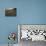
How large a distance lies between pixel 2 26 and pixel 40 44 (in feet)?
3.54

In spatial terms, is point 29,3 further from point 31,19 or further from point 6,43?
point 6,43

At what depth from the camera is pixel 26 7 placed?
3137 mm

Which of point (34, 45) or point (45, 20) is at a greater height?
point (45, 20)

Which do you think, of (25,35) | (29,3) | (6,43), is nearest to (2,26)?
(6,43)

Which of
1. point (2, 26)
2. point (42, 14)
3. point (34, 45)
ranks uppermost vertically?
point (42, 14)

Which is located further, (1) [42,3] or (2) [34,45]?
(1) [42,3]

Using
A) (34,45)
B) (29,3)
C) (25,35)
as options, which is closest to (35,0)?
(29,3)

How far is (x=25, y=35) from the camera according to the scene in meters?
2.97

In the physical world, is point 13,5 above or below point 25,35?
above

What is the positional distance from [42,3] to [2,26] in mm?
1208

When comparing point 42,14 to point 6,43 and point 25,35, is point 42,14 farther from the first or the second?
point 6,43

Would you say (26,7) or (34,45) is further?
(26,7)

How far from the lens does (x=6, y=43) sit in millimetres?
3070

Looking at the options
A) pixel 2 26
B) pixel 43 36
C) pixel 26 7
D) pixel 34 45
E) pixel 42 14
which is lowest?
pixel 34 45
